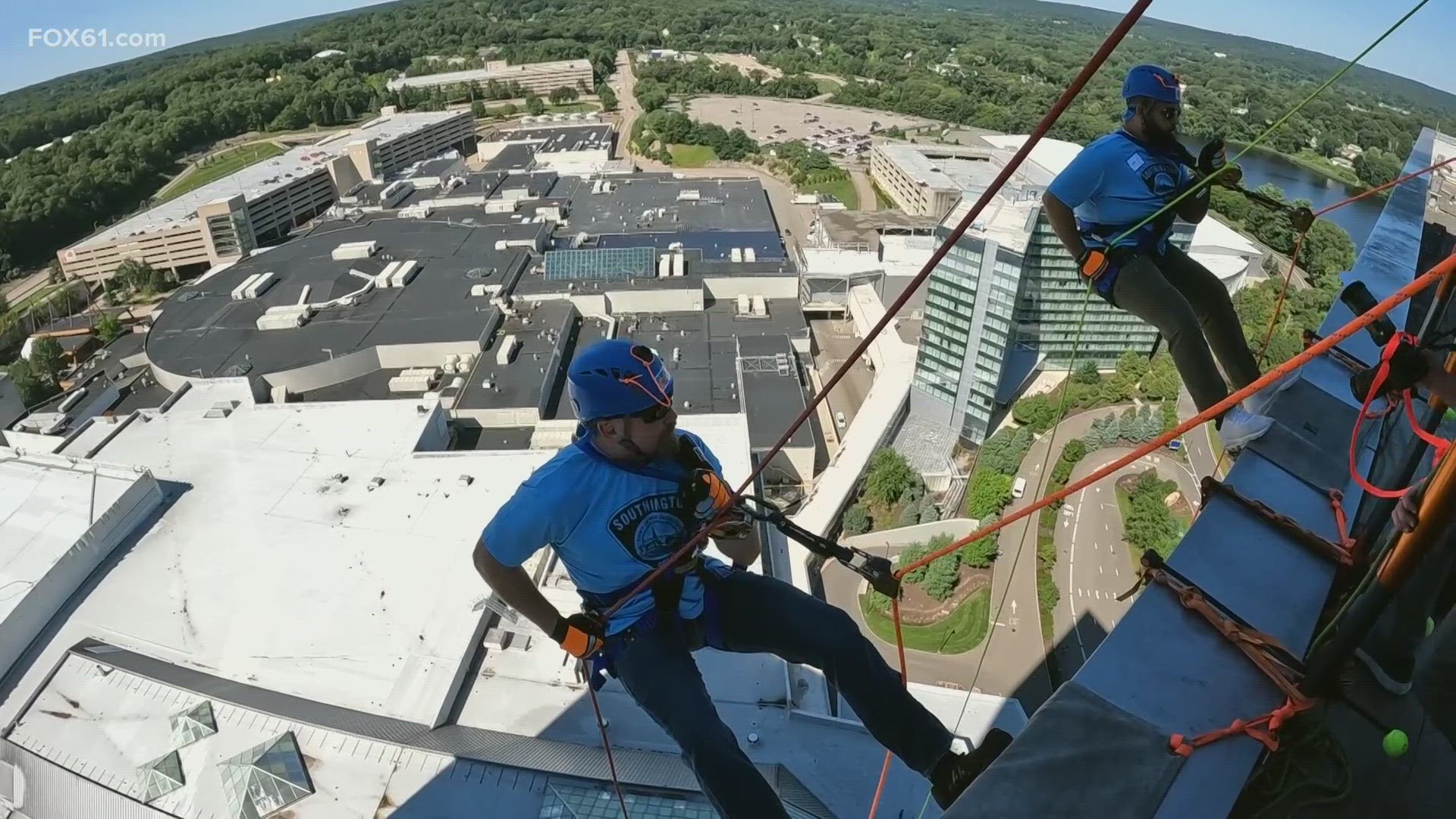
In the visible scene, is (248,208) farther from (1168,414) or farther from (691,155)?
(1168,414)

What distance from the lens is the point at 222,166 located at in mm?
61094

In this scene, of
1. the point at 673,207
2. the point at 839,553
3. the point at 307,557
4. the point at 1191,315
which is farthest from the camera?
the point at 673,207

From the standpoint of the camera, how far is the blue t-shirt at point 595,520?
11.3 ft

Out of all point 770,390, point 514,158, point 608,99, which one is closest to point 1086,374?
point 770,390

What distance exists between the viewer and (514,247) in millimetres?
34250

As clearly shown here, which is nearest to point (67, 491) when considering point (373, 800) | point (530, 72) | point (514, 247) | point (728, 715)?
point (373, 800)

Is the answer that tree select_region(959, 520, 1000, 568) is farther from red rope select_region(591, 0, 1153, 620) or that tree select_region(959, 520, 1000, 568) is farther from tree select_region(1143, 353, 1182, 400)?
red rope select_region(591, 0, 1153, 620)

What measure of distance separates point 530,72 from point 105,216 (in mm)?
43855

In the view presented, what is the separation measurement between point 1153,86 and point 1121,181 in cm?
62

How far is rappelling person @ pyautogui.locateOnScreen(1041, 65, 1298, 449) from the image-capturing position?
4.70 meters

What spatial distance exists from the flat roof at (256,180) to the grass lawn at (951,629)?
44.3m

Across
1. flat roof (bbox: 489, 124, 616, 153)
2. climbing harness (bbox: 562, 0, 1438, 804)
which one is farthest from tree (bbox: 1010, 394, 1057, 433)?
flat roof (bbox: 489, 124, 616, 153)

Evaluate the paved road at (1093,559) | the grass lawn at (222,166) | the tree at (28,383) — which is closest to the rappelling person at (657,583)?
the paved road at (1093,559)

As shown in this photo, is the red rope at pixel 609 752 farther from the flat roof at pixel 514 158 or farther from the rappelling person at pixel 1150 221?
the flat roof at pixel 514 158
